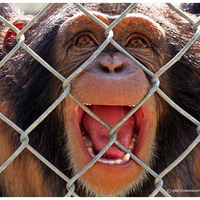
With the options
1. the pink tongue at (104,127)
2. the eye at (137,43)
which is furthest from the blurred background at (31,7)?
the pink tongue at (104,127)

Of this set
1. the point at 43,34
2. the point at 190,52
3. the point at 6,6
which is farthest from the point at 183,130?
the point at 6,6

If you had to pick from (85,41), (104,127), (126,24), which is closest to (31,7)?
(85,41)

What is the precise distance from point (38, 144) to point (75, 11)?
0.87 meters

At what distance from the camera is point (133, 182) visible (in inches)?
70.9

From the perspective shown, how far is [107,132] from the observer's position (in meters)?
1.88

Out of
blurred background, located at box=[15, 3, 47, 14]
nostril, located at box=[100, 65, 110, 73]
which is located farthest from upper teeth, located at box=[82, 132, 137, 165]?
blurred background, located at box=[15, 3, 47, 14]

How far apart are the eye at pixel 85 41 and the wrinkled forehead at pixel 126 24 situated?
0.06 metres

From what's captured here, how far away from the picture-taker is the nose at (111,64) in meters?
1.62

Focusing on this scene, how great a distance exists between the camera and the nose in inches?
63.9

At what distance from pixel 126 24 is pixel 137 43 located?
14cm

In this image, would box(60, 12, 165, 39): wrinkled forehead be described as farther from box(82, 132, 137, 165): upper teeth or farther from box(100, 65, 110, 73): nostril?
box(82, 132, 137, 165): upper teeth

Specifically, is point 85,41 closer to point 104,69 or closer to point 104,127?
point 104,69

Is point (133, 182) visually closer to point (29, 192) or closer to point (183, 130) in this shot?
point (183, 130)

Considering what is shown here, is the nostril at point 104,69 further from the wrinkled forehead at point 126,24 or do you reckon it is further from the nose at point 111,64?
the wrinkled forehead at point 126,24
